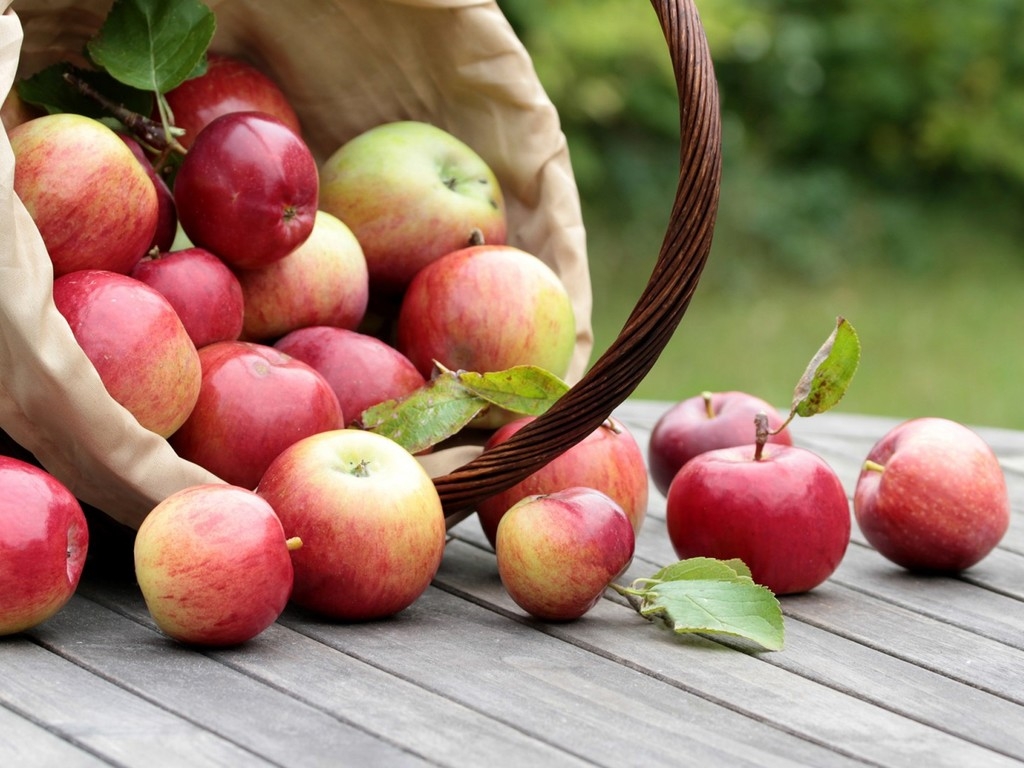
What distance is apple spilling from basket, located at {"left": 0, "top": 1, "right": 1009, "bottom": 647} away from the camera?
114 cm

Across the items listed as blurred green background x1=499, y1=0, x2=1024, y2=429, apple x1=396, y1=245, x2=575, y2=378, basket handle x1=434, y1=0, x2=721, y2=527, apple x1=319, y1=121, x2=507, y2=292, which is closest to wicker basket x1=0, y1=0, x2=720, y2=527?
basket handle x1=434, y1=0, x2=721, y2=527

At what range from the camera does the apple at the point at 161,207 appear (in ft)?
4.78

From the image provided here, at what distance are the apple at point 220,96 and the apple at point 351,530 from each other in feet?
1.68

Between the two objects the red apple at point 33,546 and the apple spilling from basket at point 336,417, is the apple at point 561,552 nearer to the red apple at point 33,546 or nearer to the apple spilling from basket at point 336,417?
the apple spilling from basket at point 336,417

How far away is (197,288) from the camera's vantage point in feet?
4.48

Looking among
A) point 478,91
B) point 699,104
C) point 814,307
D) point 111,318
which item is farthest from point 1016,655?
point 814,307

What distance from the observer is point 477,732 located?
37.2 inches

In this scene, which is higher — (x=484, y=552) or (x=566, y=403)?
(x=566, y=403)

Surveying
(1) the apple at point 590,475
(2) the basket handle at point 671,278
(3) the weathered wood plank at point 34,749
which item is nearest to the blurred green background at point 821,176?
(1) the apple at point 590,475

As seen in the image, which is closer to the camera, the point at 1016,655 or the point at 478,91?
the point at 1016,655

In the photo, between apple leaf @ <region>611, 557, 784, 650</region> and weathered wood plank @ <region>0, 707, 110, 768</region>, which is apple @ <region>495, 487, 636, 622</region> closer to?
apple leaf @ <region>611, 557, 784, 650</region>

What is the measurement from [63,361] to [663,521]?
2.49ft

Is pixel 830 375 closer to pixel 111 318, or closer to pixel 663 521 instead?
pixel 663 521

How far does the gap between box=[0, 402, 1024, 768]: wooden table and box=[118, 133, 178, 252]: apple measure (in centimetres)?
Result: 36
